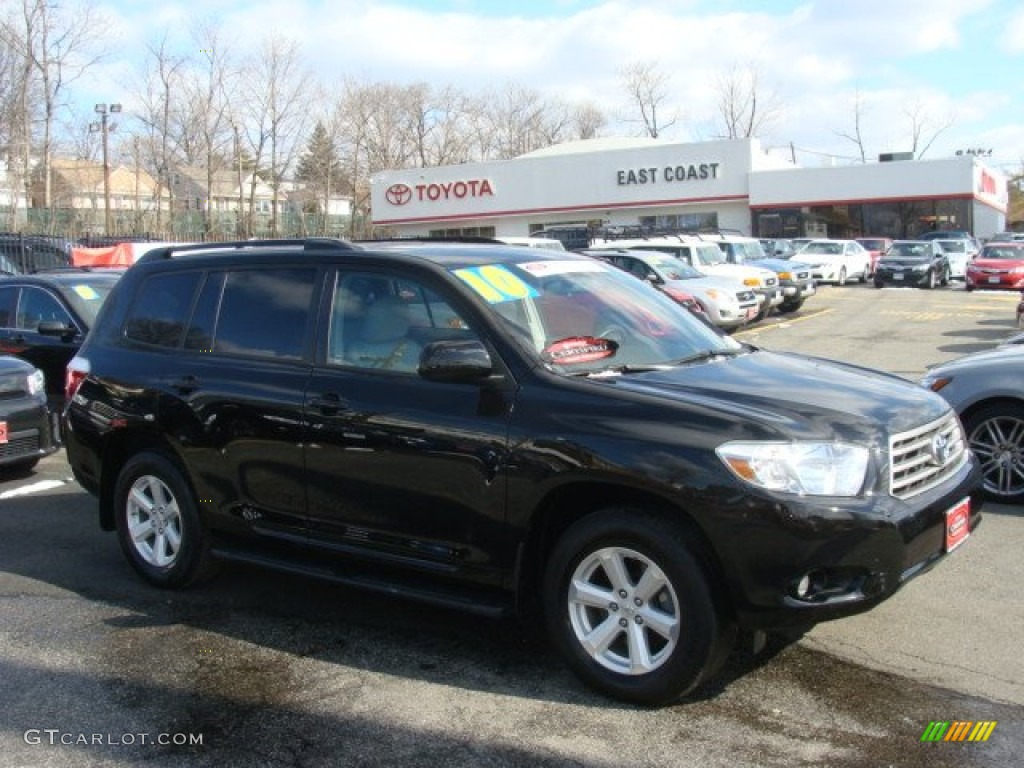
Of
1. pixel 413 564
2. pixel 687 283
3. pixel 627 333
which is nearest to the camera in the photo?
pixel 413 564

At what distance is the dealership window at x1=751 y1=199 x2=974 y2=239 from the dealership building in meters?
0.04

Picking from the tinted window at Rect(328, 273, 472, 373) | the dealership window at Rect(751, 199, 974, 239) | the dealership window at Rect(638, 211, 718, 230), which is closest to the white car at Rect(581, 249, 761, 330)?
the tinted window at Rect(328, 273, 472, 373)

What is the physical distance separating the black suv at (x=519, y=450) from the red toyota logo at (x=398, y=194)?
47.6 meters

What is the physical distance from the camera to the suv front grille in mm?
3881

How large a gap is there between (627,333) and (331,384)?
1.43 m

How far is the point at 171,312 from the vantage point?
218 inches

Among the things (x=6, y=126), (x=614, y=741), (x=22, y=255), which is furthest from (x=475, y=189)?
(x=614, y=741)

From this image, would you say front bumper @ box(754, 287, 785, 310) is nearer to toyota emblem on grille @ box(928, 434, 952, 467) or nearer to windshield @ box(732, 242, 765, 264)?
windshield @ box(732, 242, 765, 264)

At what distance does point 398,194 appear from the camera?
52500 mm

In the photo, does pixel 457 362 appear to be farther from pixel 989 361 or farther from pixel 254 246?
pixel 989 361

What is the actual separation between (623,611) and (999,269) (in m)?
28.3

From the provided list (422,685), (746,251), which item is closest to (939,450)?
(422,685)

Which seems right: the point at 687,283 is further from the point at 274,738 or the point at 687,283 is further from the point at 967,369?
the point at 274,738

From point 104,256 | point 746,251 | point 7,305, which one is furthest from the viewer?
point 746,251
